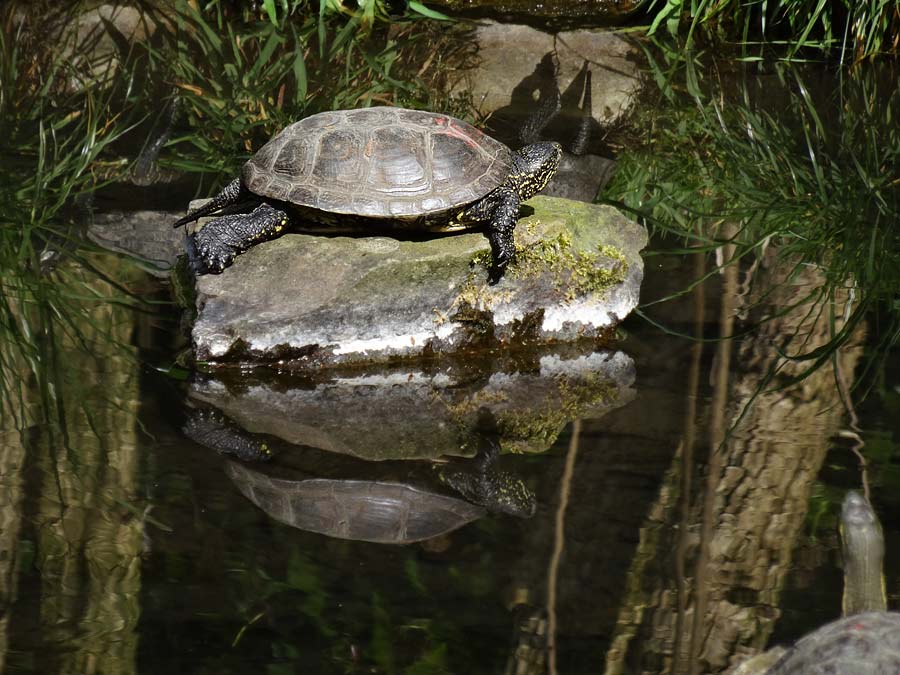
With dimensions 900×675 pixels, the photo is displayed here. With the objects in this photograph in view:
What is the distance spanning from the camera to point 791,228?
5.56m

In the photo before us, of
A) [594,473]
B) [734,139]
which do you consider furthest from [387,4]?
[594,473]

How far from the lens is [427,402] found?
13.4 feet

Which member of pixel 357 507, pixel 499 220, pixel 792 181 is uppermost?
pixel 792 181

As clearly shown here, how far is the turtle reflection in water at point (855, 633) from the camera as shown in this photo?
2.22 metres

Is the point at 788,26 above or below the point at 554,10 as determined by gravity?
below

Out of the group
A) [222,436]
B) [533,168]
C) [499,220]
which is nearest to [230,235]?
[222,436]

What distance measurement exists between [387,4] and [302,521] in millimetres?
6752

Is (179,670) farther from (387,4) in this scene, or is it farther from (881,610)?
(387,4)

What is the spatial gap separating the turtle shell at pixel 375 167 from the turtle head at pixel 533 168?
0.41ft

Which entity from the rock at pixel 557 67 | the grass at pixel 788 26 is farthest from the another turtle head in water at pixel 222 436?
the grass at pixel 788 26

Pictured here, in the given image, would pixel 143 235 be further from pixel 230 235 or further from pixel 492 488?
pixel 492 488

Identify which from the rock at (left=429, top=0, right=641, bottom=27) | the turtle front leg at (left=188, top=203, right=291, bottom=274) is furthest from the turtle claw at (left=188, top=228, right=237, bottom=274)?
the rock at (left=429, top=0, right=641, bottom=27)

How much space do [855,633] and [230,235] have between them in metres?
2.92

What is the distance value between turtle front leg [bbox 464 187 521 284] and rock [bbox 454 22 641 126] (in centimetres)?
321
